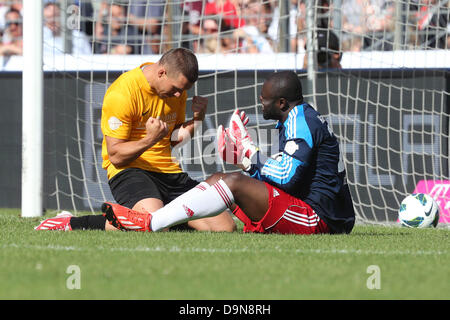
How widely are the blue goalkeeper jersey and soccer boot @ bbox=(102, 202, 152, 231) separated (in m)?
0.78

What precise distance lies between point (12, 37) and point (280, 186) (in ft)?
19.7

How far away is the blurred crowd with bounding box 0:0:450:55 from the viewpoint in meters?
8.71

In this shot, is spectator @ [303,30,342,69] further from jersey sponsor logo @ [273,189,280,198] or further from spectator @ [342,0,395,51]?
jersey sponsor logo @ [273,189,280,198]

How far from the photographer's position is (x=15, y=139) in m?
9.08

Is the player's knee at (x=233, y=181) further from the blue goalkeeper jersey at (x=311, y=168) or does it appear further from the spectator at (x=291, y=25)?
the spectator at (x=291, y=25)

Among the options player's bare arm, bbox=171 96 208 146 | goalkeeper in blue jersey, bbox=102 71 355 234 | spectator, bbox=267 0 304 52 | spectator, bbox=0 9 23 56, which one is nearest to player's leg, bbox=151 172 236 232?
player's bare arm, bbox=171 96 208 146

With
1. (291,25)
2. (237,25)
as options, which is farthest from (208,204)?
(237,25)

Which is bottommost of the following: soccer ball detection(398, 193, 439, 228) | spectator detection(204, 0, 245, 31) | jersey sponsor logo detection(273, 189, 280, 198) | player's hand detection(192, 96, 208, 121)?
soccer ball detection(398, 193, 439, 228)

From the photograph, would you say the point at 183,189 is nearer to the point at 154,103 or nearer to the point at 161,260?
the point at 154,103

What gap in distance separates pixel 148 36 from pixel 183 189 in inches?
139

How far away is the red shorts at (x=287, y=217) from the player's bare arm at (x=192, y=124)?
38.9 inches

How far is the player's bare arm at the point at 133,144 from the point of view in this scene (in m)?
5.38

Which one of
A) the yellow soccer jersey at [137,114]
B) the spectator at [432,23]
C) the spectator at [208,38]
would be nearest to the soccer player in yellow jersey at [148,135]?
the yellow soccer jersey at [137,114]
